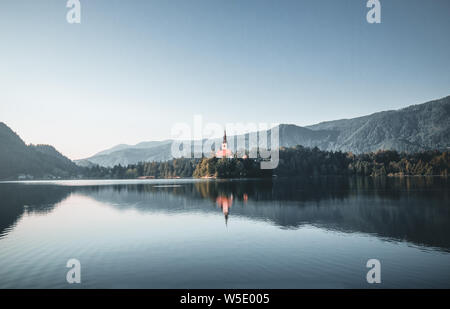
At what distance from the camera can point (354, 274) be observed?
17859 mm

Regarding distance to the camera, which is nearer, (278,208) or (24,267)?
(24,267)

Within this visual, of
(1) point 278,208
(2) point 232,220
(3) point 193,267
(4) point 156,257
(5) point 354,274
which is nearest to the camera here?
(5) point 354,274

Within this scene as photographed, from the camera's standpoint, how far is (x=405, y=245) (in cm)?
2436

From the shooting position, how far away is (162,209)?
4872cm

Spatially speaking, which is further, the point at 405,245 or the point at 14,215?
the point at 14,215

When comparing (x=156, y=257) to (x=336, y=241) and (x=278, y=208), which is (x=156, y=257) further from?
(x=278, y=208)

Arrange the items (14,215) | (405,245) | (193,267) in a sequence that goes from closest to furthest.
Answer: (193,267)
(405,245)
(14,215)

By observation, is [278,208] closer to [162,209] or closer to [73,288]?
[162,209]

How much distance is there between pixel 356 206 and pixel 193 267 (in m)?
37.7
